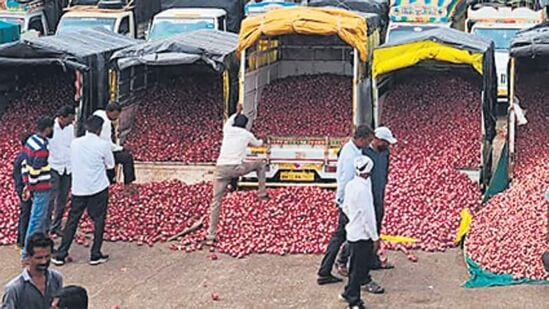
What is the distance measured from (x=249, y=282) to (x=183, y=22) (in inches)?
462

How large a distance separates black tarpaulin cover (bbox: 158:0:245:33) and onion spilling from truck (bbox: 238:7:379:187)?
631 cm

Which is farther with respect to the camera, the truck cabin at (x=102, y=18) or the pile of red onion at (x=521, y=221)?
the truck cabin at (x=102, y=18)

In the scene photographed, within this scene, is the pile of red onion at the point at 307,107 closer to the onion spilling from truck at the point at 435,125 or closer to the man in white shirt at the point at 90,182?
the onion spilling from truck at the point at 435,125

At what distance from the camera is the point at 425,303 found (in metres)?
10.3

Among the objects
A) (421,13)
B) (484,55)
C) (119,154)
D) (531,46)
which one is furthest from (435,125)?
(421,13)

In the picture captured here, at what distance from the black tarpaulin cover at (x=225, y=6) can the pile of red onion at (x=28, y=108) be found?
7109 mm

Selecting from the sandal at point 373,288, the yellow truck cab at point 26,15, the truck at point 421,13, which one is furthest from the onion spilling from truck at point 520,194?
the yellow truck cab at point 26,15

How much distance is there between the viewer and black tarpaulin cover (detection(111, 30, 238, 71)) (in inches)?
577

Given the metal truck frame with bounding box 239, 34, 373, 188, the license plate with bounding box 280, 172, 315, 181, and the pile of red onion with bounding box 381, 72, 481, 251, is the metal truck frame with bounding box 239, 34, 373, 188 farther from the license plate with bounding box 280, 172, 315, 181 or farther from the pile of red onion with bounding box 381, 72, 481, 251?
the pile of red onion with bounding box 381, 72, 481, 251

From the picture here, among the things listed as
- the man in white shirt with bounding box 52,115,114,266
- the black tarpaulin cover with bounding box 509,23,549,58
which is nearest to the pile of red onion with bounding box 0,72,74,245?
the man in white shirt with bounding box 52,115,114,266

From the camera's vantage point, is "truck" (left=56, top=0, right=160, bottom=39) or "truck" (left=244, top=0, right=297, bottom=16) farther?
"truck" (left=244, top=0, right=297, bottom=16)

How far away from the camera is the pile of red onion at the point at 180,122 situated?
49.4 feet

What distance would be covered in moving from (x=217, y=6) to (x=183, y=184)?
9.68 m

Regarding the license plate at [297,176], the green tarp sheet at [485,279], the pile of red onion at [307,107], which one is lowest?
the green tarp sheet at [485,279]
